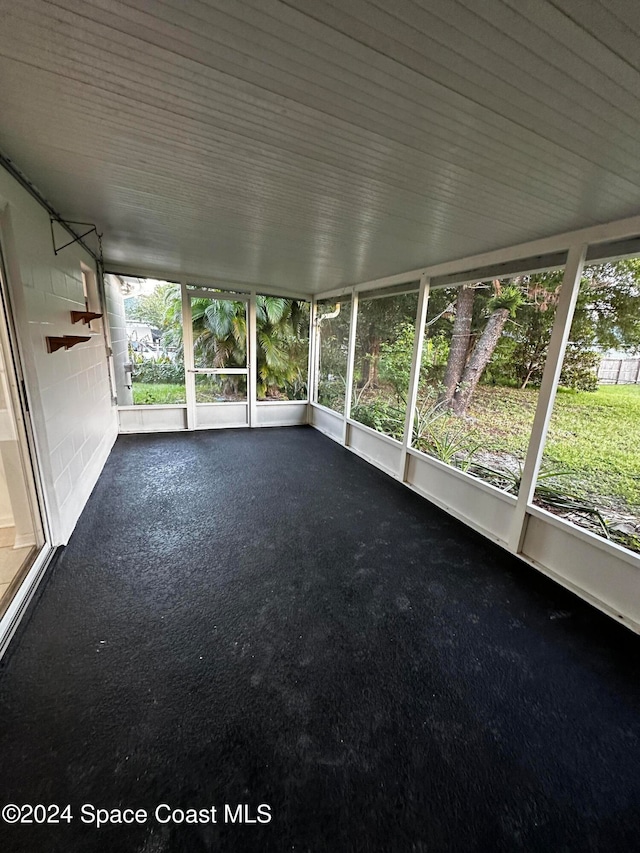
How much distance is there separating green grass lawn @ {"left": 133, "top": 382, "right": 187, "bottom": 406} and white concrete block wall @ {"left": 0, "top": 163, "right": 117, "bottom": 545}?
1594mm

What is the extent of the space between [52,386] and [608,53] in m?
3.15

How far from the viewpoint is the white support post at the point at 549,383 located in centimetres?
227

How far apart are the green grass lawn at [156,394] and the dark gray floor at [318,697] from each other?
2794 millimetres

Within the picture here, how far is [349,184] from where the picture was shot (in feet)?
5.98

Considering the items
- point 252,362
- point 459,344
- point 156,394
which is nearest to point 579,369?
point 459,344

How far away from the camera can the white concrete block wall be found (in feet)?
6.69

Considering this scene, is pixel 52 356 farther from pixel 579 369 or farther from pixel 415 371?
pixel 579 369

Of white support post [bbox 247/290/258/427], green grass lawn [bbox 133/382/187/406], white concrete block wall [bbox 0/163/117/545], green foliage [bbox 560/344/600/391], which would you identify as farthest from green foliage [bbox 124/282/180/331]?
green foliage [bbox 560/344/600/391]

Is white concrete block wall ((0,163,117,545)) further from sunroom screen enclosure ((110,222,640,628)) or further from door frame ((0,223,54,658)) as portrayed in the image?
sunroom screen enclosure ((110,222,640,628))

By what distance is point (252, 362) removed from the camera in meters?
5.58

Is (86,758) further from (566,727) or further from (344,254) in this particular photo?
(344,254)

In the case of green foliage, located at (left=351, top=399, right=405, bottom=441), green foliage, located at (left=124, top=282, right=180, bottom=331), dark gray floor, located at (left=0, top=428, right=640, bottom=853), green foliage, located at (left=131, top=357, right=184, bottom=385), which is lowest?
dark gray floor, located at (left=0, top=428, right=640, bottom=853)

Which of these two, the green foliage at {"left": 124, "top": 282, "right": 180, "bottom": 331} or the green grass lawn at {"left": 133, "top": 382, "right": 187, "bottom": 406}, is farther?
the green grass lawn at {"left": 133, "top": 382, "right": 187, "bottom": 406}

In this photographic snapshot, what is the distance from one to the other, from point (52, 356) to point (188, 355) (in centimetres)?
279
